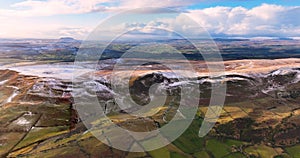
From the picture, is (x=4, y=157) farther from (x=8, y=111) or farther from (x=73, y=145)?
(x=8, y=111)

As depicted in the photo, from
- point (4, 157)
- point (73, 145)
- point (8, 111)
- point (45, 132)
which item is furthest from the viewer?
point (8, 111)

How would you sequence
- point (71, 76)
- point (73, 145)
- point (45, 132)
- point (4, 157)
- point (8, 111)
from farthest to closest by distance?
point (71, 76) → point (8, 111) → point (45, 132) → point (73, 145) → point (4, 157)

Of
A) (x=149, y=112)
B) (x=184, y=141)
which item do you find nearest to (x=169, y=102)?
(x=149, y=112)

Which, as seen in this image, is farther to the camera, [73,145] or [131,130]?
[131,130]

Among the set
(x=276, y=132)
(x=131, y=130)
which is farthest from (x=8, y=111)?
(x=276, y=132)

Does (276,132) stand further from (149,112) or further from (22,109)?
(22,109)

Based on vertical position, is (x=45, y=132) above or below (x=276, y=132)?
above
